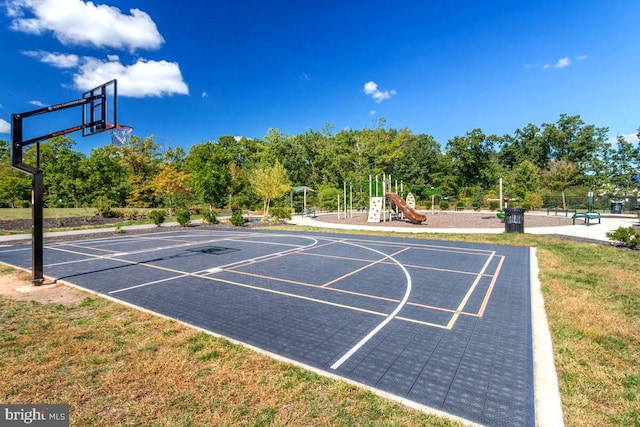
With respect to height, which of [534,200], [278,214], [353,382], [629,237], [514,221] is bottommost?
[353,382]

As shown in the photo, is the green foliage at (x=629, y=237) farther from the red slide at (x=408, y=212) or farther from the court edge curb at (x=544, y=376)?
the red slide at (x=408, y=212)

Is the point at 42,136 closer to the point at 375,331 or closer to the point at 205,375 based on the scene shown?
the point at 205,375

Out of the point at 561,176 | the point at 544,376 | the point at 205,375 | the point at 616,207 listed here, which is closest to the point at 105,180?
the point at 205,375

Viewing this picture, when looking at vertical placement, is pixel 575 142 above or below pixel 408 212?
above

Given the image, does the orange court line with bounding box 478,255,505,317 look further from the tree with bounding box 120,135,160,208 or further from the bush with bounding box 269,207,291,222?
the tree with bounding box 120,135,160,208

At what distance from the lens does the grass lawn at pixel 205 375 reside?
135 inches

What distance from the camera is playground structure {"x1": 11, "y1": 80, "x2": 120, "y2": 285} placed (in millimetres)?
8078

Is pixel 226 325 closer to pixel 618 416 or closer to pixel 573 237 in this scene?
pixel 618 416

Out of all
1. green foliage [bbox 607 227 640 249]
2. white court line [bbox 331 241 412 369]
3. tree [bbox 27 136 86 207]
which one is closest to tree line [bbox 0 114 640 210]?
tree [bbox 27 136 86 207]

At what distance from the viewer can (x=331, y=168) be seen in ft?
169

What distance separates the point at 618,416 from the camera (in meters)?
3.38

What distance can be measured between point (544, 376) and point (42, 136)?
38.7 ft

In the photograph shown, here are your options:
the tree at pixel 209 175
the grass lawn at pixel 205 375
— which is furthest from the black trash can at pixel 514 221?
the tree at pixel 209 175

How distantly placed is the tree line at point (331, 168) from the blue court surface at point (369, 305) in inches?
995
